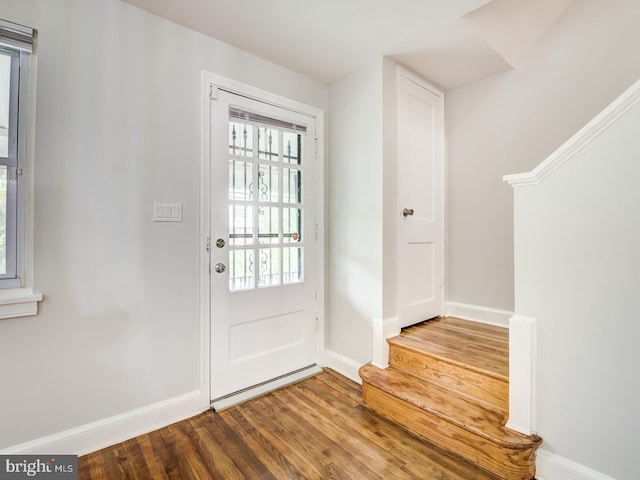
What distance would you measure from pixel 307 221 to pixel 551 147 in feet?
6.10

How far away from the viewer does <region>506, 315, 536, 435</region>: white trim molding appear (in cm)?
147

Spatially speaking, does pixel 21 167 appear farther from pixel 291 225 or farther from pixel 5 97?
pixel 291 225

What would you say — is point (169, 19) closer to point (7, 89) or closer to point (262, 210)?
point (7, 89)

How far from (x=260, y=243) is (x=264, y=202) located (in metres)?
0.30

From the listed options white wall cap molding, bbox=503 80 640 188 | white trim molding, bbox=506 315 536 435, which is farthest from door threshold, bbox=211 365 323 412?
white wall cap molding, bbox=503 80 640 188

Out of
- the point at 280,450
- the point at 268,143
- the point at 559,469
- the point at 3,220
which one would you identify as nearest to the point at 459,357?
the point at 559,469

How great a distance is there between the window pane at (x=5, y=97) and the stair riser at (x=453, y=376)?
244 centimetres

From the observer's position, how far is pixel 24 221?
4.79 ft

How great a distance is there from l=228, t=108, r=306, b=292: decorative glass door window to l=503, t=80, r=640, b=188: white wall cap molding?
4.79 feet

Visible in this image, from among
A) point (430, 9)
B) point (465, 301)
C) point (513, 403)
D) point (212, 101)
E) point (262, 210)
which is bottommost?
point (513, 403)

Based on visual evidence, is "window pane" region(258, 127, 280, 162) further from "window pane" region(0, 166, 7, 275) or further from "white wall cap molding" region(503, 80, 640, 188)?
"white wall cap molding" region(503, 80, 640, 188)

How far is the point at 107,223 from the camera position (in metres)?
1.65

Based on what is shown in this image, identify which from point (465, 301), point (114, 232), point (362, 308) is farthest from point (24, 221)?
point (465, 301)

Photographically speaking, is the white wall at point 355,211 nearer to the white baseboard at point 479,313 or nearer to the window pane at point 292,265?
the window pane at point 292,265
